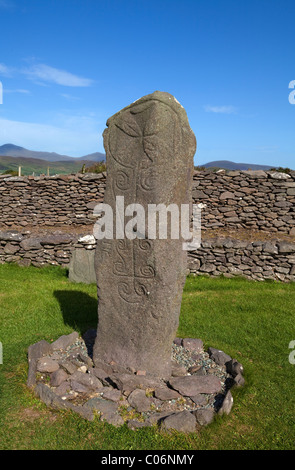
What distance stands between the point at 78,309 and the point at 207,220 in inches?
316

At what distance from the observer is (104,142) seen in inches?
188

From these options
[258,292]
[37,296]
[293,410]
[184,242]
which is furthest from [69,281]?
[293,410]

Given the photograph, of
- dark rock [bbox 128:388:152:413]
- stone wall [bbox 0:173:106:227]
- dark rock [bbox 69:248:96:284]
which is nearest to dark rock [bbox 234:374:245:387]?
Answer: dark rock [bbox 128:388:152:413]

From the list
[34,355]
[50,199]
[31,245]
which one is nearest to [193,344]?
[34,355]

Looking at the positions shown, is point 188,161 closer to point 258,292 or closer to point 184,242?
point 184,242

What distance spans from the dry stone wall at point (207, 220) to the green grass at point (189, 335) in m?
0.55

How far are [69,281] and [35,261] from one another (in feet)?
6.73

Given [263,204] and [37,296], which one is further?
[263,204]

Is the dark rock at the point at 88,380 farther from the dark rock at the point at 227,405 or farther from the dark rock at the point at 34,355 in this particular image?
the dark rock at the point at 227,405

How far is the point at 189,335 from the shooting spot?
6176 mm

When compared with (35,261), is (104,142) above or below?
above

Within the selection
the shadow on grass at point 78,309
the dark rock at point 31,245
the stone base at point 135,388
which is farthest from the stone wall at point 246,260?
the stone base at point 135,388

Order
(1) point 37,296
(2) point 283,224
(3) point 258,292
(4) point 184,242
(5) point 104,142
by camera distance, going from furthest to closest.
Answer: (2) point 283,224 < (3) point 258,292 < (1) point 37,296 < (5) point 104,142 < (4) point 184,242

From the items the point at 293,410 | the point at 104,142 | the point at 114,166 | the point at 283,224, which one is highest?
the point at 104,142
